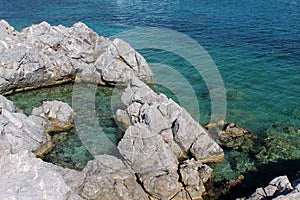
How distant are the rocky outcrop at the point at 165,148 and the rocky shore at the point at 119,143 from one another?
0.07 metres

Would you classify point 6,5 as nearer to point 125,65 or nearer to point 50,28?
point 50,28

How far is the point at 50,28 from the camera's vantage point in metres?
45.7

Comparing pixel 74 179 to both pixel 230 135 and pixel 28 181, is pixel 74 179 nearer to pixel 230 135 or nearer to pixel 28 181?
pixel 28 181

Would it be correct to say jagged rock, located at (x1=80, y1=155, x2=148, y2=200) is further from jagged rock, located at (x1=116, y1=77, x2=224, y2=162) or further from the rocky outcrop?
jagged rock, located at (x1=116, y1=77, x2=224, y2=162)

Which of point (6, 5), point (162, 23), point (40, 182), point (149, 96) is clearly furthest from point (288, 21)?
point (6, 5)

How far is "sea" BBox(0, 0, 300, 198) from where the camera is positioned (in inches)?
1293

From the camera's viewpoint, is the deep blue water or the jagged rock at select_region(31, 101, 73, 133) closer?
the jagged rock at select_region(31, 101, 73, 133)

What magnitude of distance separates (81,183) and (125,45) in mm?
23899

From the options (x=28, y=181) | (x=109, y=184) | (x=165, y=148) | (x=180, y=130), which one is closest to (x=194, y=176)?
(x=165, y=148)

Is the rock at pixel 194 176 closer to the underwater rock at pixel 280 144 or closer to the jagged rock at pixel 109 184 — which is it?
the jagged rock at pixel 109 184

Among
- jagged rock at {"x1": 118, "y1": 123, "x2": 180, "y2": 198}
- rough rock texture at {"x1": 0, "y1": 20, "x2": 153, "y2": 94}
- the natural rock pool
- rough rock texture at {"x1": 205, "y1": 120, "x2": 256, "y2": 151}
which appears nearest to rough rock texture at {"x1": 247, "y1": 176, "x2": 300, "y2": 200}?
the natural rock pool

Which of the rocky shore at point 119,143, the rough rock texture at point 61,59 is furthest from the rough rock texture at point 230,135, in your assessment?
the rough rock texture at point 61,59

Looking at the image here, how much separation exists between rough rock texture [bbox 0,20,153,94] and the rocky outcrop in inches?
413

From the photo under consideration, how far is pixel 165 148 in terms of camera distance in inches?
1041
